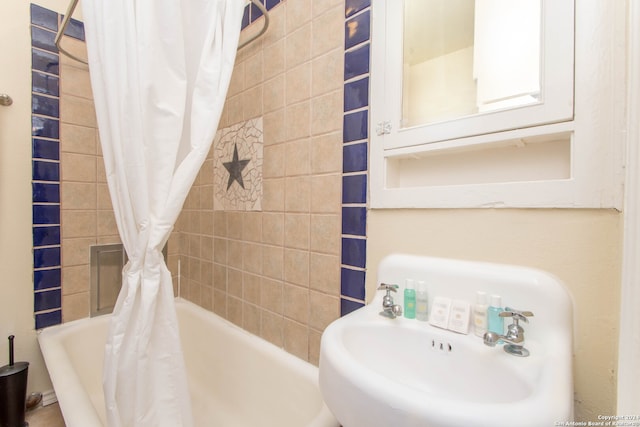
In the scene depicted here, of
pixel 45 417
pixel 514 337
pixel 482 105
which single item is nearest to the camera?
pixel 514 337

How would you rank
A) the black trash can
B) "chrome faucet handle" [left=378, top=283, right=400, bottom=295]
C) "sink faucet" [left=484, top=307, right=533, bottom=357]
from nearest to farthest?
"sink faucet" [left=484, top=307, right=533, bottom=357]
"chrome faucet handle" [left=378, top=283, right=400, bottom=295]
the black trash can

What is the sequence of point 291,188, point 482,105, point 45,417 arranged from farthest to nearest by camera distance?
point 45,417, point 291,188, point 482,105

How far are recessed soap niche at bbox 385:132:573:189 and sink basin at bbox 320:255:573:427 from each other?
0.71 ft

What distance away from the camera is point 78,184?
139 centimetres

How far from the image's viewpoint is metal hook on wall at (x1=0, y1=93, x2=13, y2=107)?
121cm

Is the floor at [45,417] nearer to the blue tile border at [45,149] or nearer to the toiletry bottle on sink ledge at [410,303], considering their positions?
the blue tile border at [45,149]

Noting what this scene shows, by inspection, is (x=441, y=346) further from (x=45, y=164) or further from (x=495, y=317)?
(x=45, y=164)

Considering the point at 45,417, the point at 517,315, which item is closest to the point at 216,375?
the point at 45,417

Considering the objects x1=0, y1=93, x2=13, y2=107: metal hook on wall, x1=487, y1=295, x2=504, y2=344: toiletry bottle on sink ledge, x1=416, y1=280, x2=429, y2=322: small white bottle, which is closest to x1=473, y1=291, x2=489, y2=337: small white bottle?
x1=487, y1=295, x2=504, y2=344: toiletry bottle on sink ledge

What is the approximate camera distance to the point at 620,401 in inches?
16.1

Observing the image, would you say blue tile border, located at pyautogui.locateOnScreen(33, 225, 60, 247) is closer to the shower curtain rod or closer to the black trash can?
the black trash can

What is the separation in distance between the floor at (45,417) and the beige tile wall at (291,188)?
774mm

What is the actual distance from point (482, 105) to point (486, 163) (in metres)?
0.15

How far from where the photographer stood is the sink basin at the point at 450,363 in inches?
16.3
